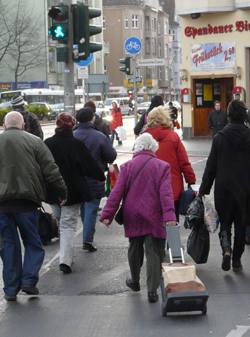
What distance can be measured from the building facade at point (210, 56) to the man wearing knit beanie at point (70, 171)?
2016cm

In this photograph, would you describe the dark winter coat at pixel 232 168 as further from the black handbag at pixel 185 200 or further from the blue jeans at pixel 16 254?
the blue jeans at pixel 16 254

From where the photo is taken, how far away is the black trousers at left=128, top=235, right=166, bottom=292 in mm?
5848

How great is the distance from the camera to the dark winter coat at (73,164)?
7.17 metres

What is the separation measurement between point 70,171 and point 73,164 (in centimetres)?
8

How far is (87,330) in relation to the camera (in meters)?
5.19

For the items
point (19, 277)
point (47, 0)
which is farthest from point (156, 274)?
point (47, 0)

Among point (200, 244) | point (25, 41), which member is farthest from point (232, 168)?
point (25, 41)

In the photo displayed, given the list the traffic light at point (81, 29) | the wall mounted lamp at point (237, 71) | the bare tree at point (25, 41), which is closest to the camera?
the traffic light at point (81, 29)

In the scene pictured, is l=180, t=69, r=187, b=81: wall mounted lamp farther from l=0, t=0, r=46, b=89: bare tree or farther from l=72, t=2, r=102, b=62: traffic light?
l=0, t=0, r=46, b=89: bare tree

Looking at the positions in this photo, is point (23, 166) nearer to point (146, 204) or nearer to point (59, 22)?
point (146, 204)

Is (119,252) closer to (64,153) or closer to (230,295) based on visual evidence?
(64,153)

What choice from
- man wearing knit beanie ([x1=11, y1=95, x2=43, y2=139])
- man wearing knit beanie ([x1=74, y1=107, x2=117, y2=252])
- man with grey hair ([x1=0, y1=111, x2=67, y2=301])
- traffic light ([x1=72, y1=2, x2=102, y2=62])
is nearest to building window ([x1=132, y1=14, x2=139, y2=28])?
traffic light ([x1=72, y1=2, x2=102, y2=62])

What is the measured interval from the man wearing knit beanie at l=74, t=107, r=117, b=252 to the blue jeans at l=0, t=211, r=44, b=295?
197 cm

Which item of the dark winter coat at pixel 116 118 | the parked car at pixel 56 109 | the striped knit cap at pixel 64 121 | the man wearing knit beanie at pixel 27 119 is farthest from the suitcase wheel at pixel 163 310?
the parked car at pixel 56 109
